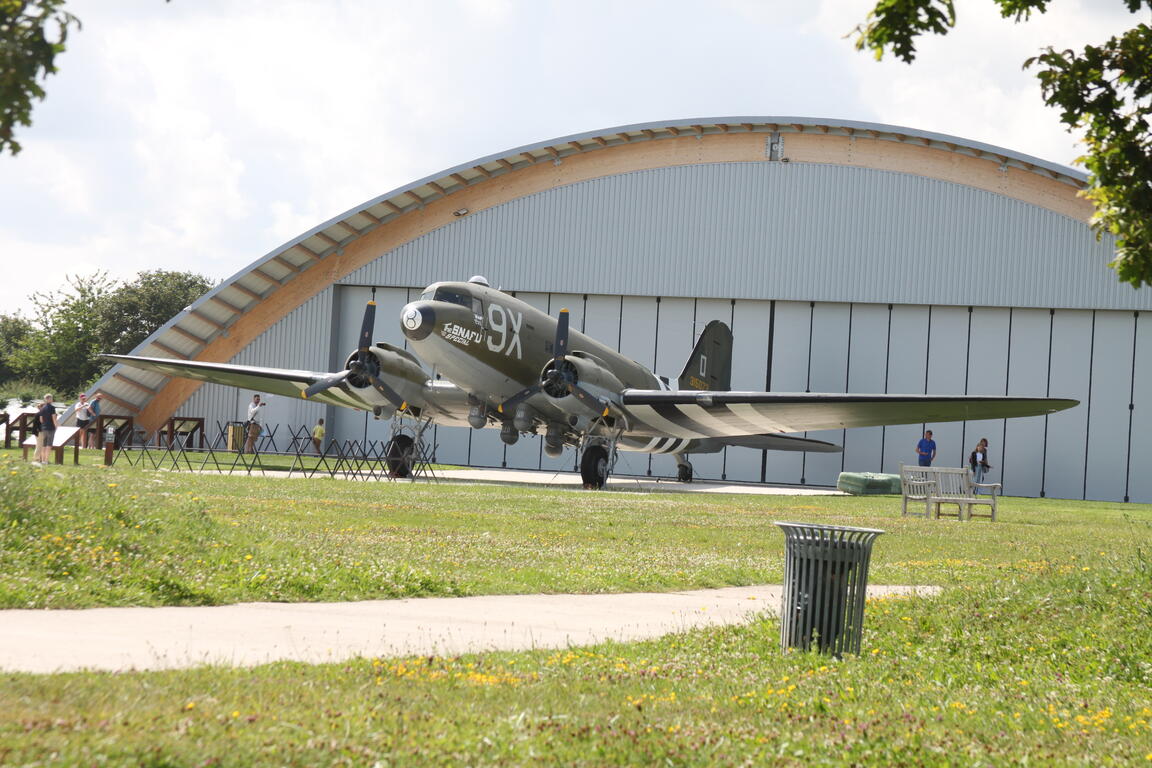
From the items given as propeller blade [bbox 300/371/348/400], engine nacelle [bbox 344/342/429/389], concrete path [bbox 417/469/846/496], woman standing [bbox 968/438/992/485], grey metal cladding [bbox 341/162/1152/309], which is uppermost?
grey metal cladding [bbox 341/162/1152/309]

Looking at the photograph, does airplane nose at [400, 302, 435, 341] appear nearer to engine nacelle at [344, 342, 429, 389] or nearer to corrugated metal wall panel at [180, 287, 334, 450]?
engine nacelle at [344, 342, 429, 389]

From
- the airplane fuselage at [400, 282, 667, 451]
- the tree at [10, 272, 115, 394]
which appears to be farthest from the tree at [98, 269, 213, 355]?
the airplane fuselage at [400, 282, 667, 451]

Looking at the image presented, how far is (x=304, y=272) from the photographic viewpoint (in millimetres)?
46531

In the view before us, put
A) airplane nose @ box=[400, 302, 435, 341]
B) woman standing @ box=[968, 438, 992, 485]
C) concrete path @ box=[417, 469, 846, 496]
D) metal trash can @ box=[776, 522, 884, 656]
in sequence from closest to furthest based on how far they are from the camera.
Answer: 1. metal trash can @ box=[776, 522, 884, 656]
2. airplane nose @ box=[400, 302, 435, 341]
3. concrete path @ box=[417, 469, 846, 496]
4. woman standing @ box=[968, 438, 992, 485]

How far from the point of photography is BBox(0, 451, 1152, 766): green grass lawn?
454 centimetres

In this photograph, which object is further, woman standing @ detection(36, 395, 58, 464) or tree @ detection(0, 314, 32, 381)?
tree @ detection(0, 314, 32, 381)

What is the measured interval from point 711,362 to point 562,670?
30249mm

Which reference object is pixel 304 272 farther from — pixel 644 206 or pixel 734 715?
pixel 734 715

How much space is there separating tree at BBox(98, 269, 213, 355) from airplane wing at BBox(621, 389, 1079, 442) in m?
59.0

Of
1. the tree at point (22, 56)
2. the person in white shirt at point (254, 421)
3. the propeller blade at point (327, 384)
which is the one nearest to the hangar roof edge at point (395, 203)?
the person in white shirt at point (254, 421)

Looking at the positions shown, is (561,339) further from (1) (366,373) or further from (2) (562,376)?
(1) (366,373)

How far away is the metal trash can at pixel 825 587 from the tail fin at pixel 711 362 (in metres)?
26.9

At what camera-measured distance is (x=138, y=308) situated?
79.9 metres

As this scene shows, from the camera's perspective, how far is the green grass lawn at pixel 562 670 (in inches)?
179
